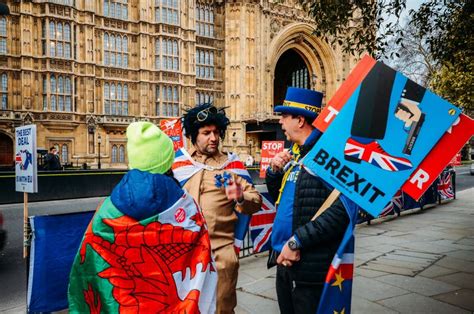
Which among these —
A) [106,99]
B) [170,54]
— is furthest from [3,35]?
[170,54]

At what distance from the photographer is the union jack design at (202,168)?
2.85 metres

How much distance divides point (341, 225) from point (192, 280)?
94cm

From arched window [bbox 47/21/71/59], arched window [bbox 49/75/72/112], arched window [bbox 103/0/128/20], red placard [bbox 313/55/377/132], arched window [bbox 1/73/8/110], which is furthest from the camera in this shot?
arched window [bbox 103/0/128/20]

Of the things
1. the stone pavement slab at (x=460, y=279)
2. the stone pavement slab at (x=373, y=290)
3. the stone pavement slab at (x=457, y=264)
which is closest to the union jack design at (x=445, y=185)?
the stone pavement slab at (x=457, y=264)

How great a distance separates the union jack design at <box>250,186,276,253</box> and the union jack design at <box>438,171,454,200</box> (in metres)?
8.99

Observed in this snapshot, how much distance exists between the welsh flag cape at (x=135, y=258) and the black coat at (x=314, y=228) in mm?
689

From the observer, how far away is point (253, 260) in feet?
19.7

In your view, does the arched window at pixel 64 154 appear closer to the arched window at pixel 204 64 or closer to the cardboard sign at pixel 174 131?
the arched window at pixel 204 64

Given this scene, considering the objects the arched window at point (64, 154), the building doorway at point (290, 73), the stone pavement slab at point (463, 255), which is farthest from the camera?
the building doorway at point (290, 73)

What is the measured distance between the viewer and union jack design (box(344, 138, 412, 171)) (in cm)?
193

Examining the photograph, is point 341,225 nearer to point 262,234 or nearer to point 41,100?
point 262,234

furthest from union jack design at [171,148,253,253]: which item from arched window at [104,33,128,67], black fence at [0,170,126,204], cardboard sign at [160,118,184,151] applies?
arched window at [104,33,128,67]

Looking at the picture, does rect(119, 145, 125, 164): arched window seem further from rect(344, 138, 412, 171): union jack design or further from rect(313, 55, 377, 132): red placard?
rect(344, 138, 412, 171): union jack design

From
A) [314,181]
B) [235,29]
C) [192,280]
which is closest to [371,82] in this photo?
[314,181]
